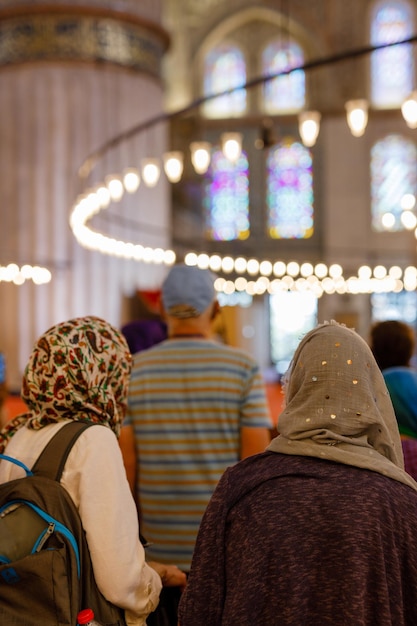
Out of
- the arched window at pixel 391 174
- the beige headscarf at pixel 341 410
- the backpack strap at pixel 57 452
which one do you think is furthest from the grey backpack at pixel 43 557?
the arched window at pixel 391 174

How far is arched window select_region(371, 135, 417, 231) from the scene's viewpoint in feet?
60.1

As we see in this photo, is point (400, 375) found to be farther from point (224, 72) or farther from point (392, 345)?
point (224, 72)

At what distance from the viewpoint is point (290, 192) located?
18812mm

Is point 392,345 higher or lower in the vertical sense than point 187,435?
higher

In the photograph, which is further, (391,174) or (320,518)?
(391,174)

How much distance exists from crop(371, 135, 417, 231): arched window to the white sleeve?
1686cm

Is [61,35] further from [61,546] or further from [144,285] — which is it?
[61,546]

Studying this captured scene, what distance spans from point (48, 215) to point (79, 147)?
1244mm

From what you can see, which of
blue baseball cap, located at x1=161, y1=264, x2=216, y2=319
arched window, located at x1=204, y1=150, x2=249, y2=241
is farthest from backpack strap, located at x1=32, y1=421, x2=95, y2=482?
arched window, located at x1=204, y1=150, x2=249, y2=241

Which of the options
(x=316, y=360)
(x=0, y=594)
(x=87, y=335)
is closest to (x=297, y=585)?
(x=316, y=360)

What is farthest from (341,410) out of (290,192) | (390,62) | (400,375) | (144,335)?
(390,62)

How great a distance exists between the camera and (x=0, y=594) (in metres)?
1.66

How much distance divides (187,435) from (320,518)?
3.37 ft

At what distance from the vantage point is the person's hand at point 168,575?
2121 millimetres
